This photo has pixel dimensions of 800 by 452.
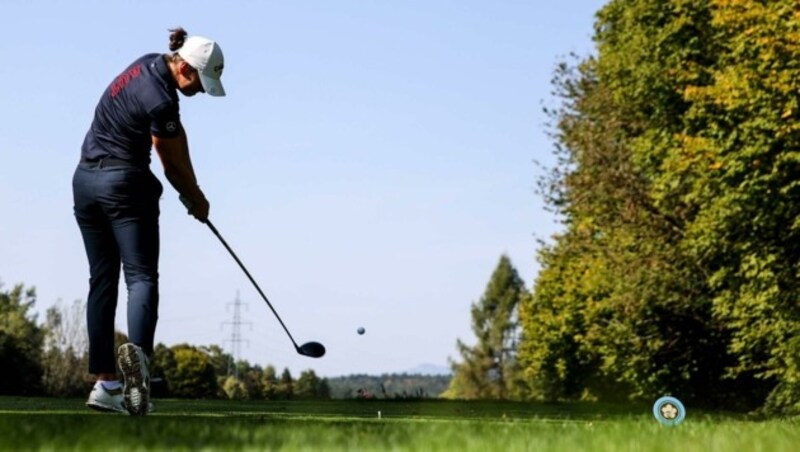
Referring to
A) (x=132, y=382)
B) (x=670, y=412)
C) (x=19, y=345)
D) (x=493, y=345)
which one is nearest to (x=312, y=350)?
(x=132, y=382)

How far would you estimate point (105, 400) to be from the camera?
327 inches

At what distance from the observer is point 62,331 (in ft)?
305

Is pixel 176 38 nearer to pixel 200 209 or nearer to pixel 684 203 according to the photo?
pixel 200 209

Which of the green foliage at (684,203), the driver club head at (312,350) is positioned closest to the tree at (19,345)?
the green foliage at (684,203)

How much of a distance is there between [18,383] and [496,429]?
45.5 meters

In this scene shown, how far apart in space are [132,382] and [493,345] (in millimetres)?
118098

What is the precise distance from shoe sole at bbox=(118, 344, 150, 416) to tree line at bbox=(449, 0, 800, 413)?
754 inches

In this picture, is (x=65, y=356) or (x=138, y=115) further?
(x=65, y=356)

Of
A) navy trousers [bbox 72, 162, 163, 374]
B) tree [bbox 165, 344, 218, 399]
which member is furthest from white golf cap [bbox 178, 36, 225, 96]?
tree [bbox 165, 344, 218, 399]

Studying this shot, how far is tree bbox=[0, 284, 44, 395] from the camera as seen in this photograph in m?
48.9

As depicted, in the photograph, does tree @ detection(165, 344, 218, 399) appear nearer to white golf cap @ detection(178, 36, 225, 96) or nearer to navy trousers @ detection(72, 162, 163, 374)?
navy trousers @ detection(72, 162, 163, 374)

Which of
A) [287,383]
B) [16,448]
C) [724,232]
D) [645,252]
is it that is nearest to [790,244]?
[724,232]

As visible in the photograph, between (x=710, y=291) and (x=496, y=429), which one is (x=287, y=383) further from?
(x=496, y=429)

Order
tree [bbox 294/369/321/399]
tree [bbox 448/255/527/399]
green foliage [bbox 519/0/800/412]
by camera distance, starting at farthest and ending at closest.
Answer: tree [bbox 448/255/527/399] → tree [bbox 294/369/321/399] → green foliage [bbox 519/0/800/412]
